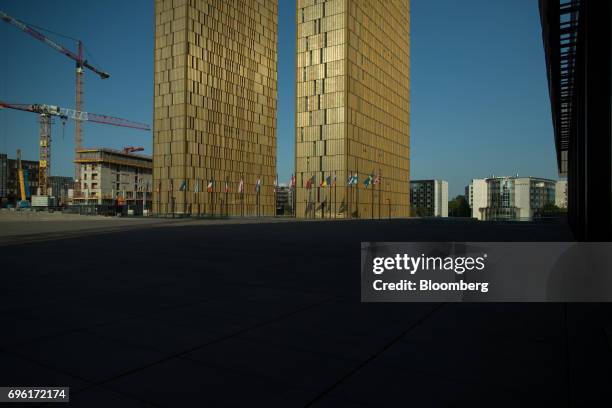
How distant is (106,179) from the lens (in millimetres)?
135750

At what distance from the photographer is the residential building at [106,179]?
442 feet

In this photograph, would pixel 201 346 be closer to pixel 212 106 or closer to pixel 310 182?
pixel 310 182

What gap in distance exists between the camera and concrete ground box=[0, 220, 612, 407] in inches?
137

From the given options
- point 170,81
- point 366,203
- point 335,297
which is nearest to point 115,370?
point 335,297

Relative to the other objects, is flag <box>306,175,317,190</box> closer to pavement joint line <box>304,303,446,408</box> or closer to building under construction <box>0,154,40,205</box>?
pavement joint line <box>304,303,446,408</box>

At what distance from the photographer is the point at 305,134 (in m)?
79.5

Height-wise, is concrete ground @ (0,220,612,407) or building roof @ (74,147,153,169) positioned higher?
building roof @ (74,147,153,169)

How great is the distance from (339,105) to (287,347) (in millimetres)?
74298

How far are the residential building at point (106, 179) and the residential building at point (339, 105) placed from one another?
7253 centimetres
